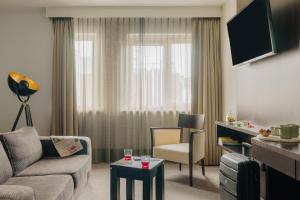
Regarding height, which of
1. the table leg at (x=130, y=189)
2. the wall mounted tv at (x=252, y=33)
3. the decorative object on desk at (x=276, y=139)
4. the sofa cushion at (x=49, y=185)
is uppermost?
the wall mounted tv at (x=252, y=33)

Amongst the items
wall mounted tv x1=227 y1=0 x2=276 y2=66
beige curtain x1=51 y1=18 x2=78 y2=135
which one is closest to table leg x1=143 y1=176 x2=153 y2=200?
wall mounted tv x1=227 y1=0 x2=276 y2=66

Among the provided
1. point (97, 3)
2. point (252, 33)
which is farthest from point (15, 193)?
point (97, 3)

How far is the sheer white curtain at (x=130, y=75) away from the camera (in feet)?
14.0

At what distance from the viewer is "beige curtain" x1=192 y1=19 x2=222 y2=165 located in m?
4.17

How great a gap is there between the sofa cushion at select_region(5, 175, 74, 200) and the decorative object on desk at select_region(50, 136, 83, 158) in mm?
699

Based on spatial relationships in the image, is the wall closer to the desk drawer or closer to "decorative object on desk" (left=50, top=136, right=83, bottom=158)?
the desk drawer

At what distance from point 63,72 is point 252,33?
274cm

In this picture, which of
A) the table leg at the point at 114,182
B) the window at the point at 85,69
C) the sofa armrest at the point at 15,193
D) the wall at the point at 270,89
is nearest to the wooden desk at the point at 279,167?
the wall at the point at 270,89

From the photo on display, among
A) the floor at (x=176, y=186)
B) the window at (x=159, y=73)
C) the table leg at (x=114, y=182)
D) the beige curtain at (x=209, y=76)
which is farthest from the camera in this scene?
the window at (x=159, y=73)

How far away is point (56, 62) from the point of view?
4227mm

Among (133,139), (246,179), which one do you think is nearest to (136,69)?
(133,139)

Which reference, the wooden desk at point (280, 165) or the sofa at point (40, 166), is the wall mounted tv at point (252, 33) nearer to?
the wooden desk at point (280, 165)

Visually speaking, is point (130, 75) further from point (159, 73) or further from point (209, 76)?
point (209, 76)

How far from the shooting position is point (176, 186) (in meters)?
3.19
